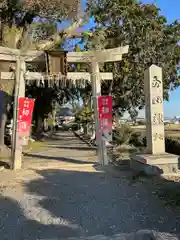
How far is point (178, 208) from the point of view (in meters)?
5.47

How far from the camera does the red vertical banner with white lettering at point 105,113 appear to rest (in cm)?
1078

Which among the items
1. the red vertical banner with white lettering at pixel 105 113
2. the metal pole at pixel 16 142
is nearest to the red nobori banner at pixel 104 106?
the red vertical banner with white lettering at pixel 105 113

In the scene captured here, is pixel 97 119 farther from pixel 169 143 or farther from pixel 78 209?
pixel 169 143

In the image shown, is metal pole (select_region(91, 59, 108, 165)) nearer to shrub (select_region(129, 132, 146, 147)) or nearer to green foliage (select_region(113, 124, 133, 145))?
green foliage (select_region(113, 124, 133, 145))

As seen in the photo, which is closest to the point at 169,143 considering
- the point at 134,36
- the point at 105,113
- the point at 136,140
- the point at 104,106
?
the point at 136,140

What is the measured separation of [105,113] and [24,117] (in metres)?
2.69

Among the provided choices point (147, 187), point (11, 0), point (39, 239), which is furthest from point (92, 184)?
point (11, 0)

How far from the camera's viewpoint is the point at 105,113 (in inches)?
426

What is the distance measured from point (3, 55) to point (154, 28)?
37.0 feet

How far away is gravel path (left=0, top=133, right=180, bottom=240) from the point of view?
4531 mm

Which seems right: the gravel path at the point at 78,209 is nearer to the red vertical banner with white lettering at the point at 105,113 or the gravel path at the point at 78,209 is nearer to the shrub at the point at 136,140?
the red vertical banner with white lettering at the point at 105,113

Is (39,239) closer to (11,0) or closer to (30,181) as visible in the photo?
(30,181)

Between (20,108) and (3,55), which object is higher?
(3,55)

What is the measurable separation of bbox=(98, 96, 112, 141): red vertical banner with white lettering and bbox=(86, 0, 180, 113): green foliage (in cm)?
646
